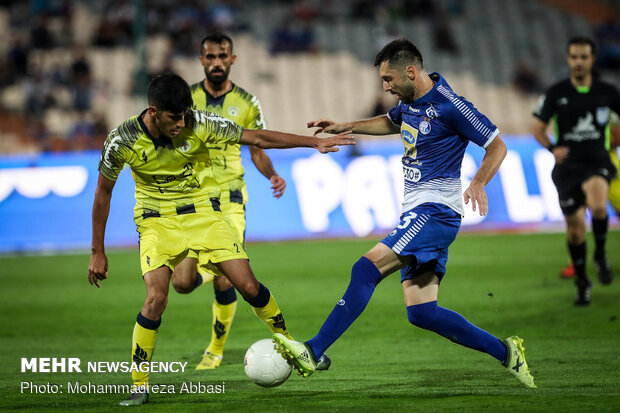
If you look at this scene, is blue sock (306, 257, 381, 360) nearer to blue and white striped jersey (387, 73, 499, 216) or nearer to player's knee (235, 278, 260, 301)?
blue and white striped jersey (387, 73, 499, 216)

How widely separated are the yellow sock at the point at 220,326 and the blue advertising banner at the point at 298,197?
9308mm

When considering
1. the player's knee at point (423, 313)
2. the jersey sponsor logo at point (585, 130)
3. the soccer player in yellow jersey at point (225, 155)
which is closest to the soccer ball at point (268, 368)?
the player's knee at point (423, 313)

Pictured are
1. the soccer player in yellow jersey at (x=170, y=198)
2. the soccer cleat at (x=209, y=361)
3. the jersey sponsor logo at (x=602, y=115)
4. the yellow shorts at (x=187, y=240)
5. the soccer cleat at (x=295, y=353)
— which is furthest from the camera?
the jersey sponsor logo at (x=602, y=115)

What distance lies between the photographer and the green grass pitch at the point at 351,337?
554cm

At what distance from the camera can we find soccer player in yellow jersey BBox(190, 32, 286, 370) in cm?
727

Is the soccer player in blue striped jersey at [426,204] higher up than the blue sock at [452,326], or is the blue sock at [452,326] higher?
the soccer player in blue striped jersey at [426,204]

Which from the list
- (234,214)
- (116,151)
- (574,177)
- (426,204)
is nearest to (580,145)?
(574,177)

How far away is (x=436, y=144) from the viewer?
571cm

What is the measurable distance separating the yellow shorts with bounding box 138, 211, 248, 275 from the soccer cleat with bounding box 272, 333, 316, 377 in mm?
901

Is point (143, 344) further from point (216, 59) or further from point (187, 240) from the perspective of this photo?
point (216, 59)

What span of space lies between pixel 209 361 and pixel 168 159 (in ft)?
6.36

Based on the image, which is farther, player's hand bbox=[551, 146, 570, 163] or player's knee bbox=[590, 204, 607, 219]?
player's knee bbox=[590, 204, 607, 219]

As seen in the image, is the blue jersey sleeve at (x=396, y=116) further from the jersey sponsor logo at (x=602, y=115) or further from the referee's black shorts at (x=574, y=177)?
the jersey sponsor logo at (x=602, y=115)

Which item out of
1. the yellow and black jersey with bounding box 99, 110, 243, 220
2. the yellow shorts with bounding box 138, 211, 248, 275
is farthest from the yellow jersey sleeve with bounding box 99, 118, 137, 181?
the yellow shorts with bounding box 138, 211, 248, 275
